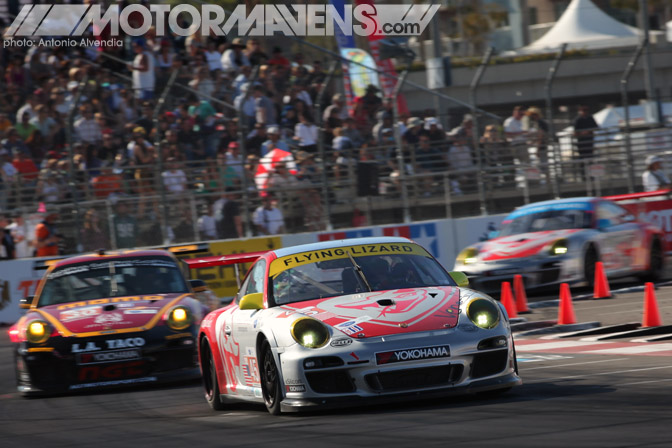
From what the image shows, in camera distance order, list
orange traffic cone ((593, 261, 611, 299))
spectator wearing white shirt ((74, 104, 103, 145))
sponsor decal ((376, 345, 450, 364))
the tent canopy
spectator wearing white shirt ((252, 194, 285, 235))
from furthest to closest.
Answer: the tent canopy → spectator wearing white shirt ((252, 194, 285, 235)) → spectator wearing white shirt ((74, 104, 103, 145)) → orange traffic cone ((593, 261, 611, 299)) → sponsor decal ((376, 345, 450, 364))

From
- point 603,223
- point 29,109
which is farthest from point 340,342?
point 29,109

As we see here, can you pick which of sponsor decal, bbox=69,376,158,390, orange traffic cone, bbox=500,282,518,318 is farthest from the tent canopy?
sponsor decal, bbox=69,376,158,390

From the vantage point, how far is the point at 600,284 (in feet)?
49.6

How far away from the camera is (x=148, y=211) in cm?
1847

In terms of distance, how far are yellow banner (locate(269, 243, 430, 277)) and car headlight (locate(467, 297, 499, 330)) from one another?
94cm

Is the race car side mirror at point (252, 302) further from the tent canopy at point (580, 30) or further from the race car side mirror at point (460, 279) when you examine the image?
the tent canopy at point (580, 30)

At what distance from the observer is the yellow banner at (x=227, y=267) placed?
18.5 metres

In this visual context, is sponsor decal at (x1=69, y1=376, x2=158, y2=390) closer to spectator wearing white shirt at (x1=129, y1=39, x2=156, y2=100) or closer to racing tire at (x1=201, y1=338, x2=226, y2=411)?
racing tire at (x1=201, y1=338, x2=226, y2=411)

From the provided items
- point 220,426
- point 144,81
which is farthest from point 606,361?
point 144,81

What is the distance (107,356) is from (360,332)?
148 inches

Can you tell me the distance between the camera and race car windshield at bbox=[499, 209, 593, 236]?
16.4 metres

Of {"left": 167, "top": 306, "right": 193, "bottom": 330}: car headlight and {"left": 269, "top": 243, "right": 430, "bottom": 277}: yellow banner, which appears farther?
{"left": 167, "top": 306, "right": 193, "bottom": 330}: car headlight

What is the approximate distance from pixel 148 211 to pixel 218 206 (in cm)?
113

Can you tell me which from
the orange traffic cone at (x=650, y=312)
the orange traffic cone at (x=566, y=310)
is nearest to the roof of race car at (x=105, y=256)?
the orange traffic cone at (x=566, y=310)
